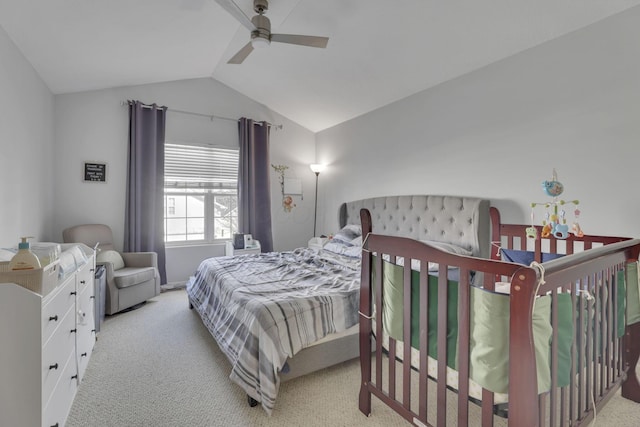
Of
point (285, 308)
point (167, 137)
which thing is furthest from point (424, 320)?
point (167, 137)

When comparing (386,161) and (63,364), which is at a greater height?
(386,161)

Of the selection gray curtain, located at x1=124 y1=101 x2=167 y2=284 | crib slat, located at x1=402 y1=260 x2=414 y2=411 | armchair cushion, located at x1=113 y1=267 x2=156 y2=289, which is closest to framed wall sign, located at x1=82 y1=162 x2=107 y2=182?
gray curtain, located at x1=124 y1=101 x2=167 y2=284

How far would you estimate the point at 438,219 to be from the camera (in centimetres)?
307

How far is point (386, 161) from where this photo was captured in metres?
3.85

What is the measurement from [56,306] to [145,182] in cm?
286

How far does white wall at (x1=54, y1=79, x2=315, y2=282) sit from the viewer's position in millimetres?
3666

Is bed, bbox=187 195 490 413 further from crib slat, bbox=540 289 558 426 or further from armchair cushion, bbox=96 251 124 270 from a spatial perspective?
crib slat, bbox=540 289 558 426

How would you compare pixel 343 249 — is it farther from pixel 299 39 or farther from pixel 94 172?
pixel 94 172

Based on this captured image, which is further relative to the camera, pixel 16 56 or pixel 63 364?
pixel 16 56

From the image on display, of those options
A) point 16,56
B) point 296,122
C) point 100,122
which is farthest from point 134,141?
point 296,122

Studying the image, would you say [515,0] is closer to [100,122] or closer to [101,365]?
[101,365]

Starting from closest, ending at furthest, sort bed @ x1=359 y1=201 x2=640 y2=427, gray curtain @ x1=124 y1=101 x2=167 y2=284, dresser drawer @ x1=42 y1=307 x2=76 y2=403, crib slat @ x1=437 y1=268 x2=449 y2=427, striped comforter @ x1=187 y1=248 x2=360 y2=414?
bed @ x1=359 y1=201 x2=640 y2=427 < crib slat @ x1=437 y1=268 x2=449 y2=427 < dresser drawer @ x1=42 y1=307 x2=76 y2=403 < striped comforter @ x1=187 y1=248 x2=360 y2=414 < gray curtain @ x1=124 y1=101 x2=167 y2=284

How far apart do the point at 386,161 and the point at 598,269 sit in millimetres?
2719

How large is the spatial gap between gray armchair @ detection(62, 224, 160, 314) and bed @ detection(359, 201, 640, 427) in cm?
286
